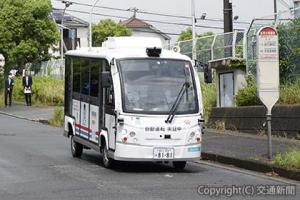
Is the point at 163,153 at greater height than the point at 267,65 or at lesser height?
lesser

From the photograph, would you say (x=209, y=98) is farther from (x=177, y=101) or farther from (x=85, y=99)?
(x=177, y=101)

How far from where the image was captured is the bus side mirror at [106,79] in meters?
13.1

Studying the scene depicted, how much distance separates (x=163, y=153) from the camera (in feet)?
41.9

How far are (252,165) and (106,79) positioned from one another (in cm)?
359

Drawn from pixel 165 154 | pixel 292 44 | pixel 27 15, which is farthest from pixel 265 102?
→ pixel 27 15

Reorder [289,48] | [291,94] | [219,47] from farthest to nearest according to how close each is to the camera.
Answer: [219,47] < [289,48] < [291,94]

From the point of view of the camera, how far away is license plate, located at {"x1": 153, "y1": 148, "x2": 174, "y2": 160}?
1273cm

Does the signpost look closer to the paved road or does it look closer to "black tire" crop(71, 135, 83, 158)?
the paved road

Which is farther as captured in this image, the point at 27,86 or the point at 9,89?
the point at 9,89

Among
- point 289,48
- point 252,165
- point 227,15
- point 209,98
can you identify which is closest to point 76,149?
point 252,165

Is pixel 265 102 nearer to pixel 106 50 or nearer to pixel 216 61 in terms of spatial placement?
pixel 106 50

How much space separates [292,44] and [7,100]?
940 inches

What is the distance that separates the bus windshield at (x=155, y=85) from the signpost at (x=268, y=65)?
1569 mm

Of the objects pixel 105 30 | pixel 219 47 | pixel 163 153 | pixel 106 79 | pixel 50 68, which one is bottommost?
pixel 163 153
